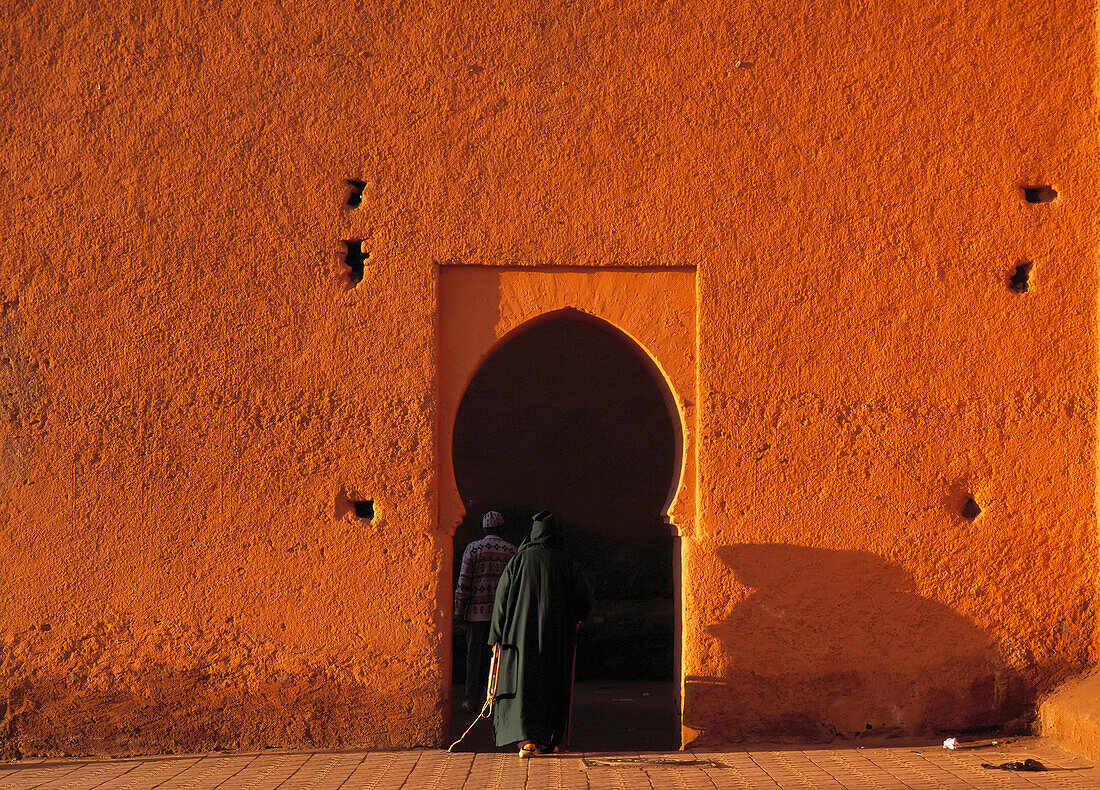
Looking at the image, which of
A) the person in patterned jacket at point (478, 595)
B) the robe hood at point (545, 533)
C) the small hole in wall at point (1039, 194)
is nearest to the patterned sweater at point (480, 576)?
the person in patterned jacket at point (478, 595)

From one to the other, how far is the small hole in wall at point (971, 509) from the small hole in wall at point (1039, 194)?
173cm

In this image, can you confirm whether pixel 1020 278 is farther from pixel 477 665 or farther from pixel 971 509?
pixel 477 665

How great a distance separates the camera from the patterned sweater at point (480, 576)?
271 inches

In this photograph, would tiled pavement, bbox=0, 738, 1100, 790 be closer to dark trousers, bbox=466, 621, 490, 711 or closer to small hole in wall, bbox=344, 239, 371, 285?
dark trousers, bbox=466, 621, 490, 711

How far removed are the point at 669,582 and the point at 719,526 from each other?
4.37 metres

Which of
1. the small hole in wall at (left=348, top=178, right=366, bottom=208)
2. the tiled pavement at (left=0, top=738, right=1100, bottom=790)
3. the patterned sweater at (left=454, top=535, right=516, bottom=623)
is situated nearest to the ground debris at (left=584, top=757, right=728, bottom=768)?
the tiled pavement at (left=0, top=738, right=1100, bottom=790)

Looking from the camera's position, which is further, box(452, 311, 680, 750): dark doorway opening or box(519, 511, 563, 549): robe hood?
box(452, 311, 680, 750): dark doorway opening

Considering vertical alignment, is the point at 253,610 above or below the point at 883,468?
below

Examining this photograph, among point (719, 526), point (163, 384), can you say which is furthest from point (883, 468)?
point (163, 384)

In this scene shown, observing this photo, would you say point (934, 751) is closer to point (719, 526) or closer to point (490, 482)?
point (719, 526)

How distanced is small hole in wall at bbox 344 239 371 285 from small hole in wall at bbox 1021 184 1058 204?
3.76 metres

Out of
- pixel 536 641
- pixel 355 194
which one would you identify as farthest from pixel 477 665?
pixel 355 194

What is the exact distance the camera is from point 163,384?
579 cm

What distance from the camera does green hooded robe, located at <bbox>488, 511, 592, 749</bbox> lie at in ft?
18.8
